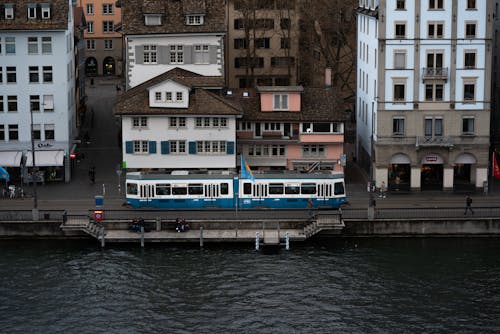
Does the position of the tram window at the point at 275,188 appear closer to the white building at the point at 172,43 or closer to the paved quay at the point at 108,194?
the paved quay at the point at 108,194

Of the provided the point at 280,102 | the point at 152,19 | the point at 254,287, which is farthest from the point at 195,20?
the point at 254,287

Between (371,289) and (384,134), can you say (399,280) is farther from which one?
(384,134)

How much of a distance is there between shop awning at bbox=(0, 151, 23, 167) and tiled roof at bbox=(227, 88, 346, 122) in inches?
835

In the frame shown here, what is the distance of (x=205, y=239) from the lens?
311 feet

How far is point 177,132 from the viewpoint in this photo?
347 feet

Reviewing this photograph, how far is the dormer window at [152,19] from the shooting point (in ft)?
376

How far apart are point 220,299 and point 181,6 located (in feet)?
143

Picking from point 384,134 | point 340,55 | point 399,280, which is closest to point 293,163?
point 384,134

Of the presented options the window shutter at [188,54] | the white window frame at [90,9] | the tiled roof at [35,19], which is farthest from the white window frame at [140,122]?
the white window frame at [90,9]

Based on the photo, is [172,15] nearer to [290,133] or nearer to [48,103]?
[48,103]

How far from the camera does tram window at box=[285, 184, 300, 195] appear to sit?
100 m

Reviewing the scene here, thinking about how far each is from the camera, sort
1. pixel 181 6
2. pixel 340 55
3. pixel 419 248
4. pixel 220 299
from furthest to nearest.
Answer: pixel 340 55 < pixel 181 6 < pixel 419 248 < pixel 220 299

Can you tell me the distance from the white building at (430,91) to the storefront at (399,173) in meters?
0.09

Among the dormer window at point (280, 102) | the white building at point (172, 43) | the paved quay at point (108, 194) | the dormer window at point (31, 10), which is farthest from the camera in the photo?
the white building at point (172, 43)
